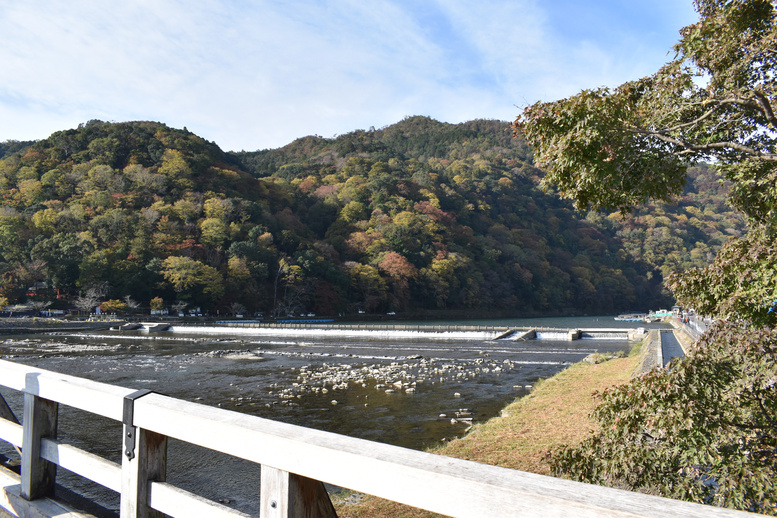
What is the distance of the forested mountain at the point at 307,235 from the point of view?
43.7 meters

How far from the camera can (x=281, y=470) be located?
1.54 meters

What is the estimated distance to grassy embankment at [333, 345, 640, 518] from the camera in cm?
463

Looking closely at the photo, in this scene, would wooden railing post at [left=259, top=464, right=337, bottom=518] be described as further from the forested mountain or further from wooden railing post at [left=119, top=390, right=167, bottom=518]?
the forested mountain

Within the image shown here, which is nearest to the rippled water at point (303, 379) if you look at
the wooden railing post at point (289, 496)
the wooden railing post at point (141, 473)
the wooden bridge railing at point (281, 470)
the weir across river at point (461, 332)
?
the weir across river at point (461, 332)

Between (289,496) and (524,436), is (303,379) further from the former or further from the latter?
(289,496)

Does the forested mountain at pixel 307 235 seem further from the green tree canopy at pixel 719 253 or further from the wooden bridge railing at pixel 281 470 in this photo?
the wooden bridge railing at pixel 281 470

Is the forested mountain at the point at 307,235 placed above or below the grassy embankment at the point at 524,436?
above

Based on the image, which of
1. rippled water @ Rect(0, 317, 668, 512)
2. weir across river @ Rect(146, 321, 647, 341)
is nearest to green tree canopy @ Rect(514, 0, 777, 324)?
rippled water @ Rect(0, 317, 668, 512)

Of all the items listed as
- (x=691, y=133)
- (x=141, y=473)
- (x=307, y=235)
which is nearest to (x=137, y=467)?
(x=141, y=473)

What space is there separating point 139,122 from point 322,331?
55.9 metres

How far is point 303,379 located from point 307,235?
161 feet

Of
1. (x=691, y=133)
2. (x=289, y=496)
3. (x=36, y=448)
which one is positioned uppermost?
(x=691, y=133)

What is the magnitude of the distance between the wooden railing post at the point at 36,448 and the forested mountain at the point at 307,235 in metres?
25.7

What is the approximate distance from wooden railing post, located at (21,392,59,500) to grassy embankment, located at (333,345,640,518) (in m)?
2.60
